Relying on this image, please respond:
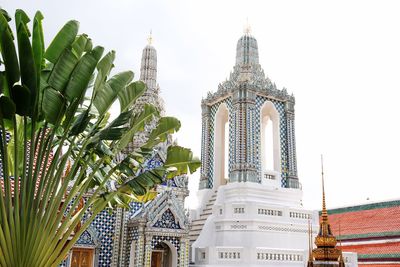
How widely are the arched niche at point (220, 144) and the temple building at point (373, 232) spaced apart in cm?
558

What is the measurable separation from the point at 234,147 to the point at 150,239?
20.9ft

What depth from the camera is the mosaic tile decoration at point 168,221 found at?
45.6 ft

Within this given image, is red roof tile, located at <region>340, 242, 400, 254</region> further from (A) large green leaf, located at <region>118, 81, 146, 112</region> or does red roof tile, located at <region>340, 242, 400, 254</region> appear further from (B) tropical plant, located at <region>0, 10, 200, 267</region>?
(A) large green leaf, located at <region>118, 81, 146, 112</region>

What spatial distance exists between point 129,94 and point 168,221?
23.1 feet

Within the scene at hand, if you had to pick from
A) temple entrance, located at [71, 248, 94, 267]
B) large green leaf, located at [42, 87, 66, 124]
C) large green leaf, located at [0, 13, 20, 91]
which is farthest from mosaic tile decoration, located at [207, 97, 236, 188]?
large green leaf, located at [0, 13, 20, 91]

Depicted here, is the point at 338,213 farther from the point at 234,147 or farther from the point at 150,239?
the point at 150,239

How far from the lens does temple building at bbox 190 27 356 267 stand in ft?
51.4

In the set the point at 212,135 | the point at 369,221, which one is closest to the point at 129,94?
the point at 212,135

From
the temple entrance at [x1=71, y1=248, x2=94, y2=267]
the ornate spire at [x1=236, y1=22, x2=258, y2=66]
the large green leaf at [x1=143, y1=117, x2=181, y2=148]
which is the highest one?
the ornate spire at [x1=236, y1=22, x2=258, y2=66]

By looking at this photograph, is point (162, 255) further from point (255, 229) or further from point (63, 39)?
point (63, 39)

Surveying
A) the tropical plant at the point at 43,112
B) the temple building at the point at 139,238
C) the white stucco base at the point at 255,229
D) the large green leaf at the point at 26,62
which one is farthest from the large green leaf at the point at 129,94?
the white stucco base at the point at 255,229

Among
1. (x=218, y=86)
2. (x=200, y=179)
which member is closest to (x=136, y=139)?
(x=200, y=179)

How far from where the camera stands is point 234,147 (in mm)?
18469

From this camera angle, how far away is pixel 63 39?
7.21 metres
